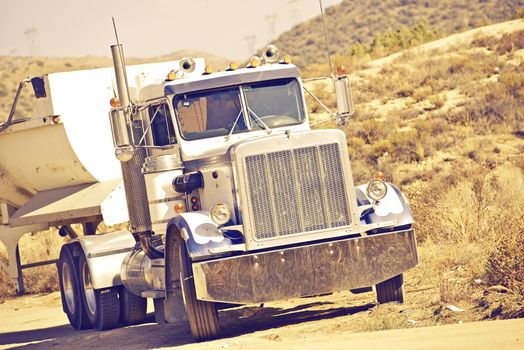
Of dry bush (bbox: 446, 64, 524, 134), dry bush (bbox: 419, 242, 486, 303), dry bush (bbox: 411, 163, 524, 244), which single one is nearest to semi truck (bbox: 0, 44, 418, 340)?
dry bush (bbox: 419, 242, 486, 303)

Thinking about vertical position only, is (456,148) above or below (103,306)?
above

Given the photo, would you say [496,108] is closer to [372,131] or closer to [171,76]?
[372,131]

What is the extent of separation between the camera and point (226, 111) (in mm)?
13430

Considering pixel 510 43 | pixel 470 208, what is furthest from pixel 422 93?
pixel 470 208

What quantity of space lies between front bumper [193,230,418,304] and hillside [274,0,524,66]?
171ft

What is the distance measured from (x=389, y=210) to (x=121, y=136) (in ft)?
10.9

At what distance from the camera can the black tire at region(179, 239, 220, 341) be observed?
1221cm

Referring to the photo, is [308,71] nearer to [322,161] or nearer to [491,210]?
[491,210]

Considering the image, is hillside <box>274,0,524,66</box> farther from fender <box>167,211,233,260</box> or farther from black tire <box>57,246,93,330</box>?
fender <box>167,211,233,260</box>

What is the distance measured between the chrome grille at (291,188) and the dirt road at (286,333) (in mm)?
1215

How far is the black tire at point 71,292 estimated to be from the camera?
16562 millimetres

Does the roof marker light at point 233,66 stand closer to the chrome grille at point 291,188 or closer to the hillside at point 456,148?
the chrome grille at point 291,188

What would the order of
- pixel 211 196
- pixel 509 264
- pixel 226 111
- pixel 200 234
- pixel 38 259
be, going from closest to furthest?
pixel 200 234 → pixel 509 264 → pixel 211 196 → pixel 226 111 → pixel 38 259

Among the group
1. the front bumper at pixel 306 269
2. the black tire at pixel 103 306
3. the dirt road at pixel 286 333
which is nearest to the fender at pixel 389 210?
the front bumper at pixel 306 269
